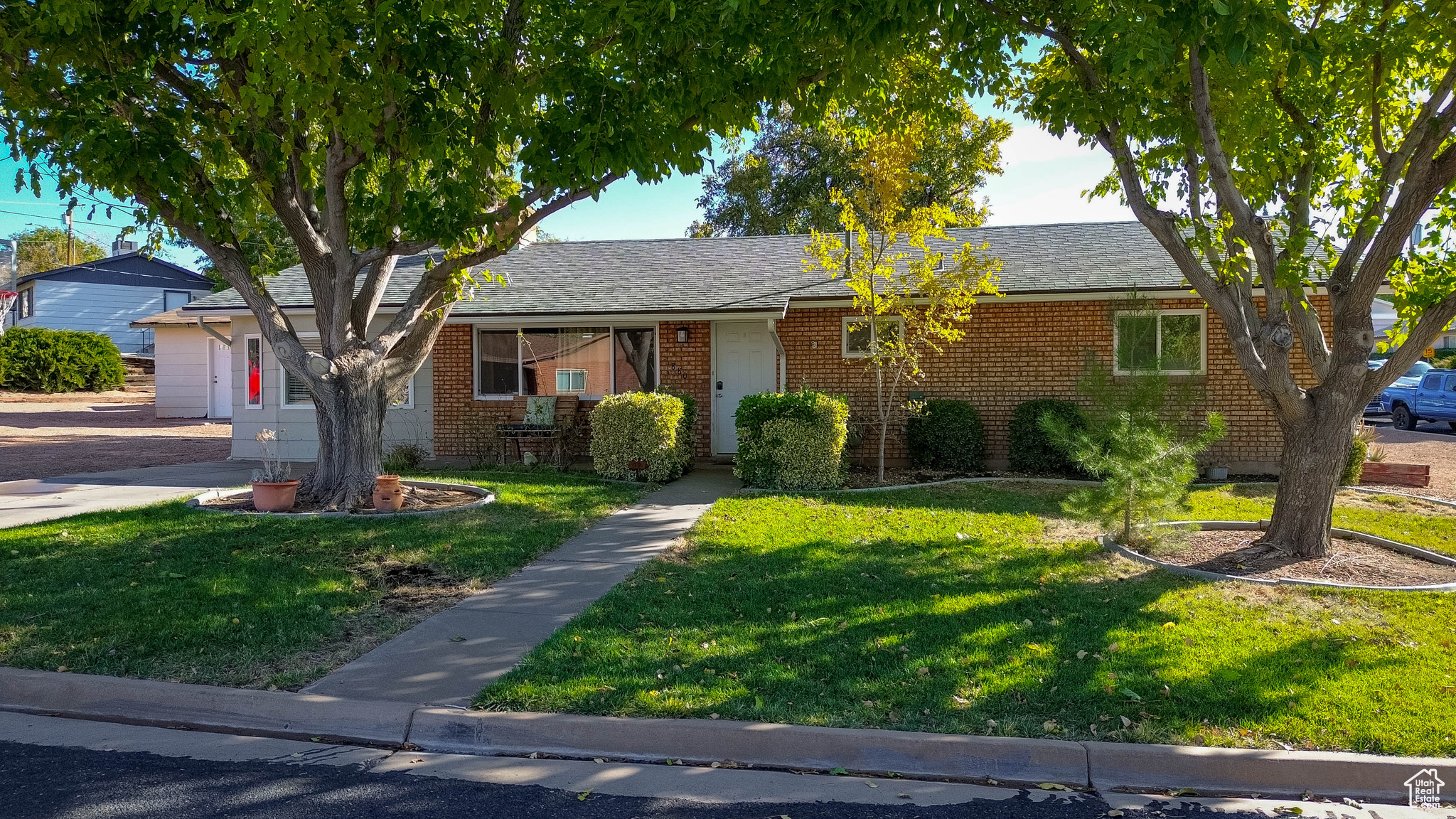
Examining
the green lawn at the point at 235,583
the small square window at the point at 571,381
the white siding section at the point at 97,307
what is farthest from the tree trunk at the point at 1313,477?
the white siding section at the point at 97,307

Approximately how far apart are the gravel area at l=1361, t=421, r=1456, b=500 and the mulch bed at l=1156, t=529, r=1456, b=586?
5.04 m

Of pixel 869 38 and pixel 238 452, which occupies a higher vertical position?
pixel 869 38

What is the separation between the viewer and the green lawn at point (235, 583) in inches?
212

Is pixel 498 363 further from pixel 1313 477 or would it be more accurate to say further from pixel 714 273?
pixel 1313 477

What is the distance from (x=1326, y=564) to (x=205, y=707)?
8.02m

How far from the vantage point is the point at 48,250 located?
65938mm

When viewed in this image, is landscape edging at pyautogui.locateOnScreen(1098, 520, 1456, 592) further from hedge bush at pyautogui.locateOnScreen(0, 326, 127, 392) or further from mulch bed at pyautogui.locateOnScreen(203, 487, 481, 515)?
hedge bush at pyautogui.locateOnScreen(0, 326, 127, 392)

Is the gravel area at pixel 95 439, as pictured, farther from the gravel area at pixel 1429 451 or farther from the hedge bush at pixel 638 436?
the gravel area at pixel 1429 451

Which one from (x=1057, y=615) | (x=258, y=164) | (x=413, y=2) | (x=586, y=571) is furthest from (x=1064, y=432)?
(x=258, y=164)

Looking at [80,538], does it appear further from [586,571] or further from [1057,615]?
[1057,615]

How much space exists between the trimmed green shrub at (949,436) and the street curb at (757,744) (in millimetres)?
9584

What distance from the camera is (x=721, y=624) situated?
594cm

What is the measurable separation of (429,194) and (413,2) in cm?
160

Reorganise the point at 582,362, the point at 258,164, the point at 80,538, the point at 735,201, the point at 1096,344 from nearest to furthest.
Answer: the point at 80,538 → the point at 258,164 → the point at 1096,344 → the point at 582,362 → the point at 735,201
